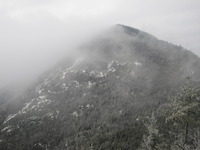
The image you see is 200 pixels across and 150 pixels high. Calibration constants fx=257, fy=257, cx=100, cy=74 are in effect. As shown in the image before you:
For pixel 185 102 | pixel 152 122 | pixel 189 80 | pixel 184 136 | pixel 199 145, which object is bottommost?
Result: pixel 152 122

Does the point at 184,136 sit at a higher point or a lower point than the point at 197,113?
lower

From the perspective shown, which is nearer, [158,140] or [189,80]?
[189,80]

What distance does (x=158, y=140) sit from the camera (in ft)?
130

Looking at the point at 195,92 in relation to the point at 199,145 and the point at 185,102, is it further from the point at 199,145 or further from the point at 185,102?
the point at 199,145

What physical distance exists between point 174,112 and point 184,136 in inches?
152

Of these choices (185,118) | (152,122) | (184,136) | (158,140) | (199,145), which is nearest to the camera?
(199,145)

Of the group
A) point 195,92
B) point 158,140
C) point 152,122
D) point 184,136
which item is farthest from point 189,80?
point 158,140

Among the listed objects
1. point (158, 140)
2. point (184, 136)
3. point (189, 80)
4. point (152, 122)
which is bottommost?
point (158, 140)

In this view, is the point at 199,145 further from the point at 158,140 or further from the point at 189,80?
the point at 158,140

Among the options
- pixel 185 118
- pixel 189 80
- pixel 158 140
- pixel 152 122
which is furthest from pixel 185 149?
pixel 158 140

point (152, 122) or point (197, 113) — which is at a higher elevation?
point (197, 113)

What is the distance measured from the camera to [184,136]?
27719 millimetres

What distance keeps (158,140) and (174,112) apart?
15220 mm

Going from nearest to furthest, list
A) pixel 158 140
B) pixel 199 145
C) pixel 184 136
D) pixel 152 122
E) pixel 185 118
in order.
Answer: pixel 199 145
pixel 185 118
pixel 184 136
pixel 152 122
pixel 158 140
